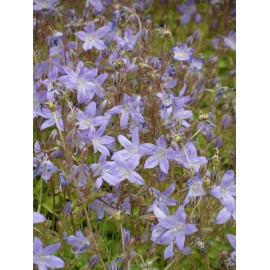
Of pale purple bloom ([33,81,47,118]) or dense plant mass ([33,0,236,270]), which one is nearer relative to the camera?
dense plant mass ([33,0,236,270])

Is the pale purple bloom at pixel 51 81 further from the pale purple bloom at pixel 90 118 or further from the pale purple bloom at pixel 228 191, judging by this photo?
the pale purple bloom at pixel 228 191

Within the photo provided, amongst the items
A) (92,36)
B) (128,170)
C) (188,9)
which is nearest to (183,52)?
(92,36)

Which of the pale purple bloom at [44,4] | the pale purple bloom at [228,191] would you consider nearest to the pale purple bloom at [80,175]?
the pale purple bloom at [228,191]

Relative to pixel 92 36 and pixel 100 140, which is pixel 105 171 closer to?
pixel 100 140

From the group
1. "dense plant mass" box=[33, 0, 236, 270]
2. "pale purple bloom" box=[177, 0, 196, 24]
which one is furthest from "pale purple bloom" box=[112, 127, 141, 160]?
"pale purple bloom" box=[177, 0, 196, 24]

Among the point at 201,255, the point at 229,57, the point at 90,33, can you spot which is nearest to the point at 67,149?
the point at 201,255

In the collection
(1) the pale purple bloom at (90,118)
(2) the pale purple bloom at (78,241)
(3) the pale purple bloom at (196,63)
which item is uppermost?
(1) the pale purple bloom at (90,118)

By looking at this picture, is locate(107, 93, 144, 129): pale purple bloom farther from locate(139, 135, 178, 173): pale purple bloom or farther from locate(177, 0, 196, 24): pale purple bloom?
locate(177, 0, 196, 24): pale purple bloom
